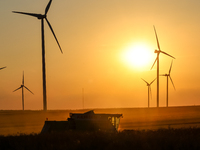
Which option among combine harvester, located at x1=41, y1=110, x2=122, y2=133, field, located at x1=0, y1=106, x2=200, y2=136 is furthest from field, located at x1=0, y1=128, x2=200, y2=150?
field, located at x1=0, y1=106, x2=200, y2=136

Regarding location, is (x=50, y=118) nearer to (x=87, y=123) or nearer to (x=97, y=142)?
(x=87, y=123)

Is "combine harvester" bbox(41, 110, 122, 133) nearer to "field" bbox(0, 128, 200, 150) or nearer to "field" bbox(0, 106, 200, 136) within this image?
"field" bbox(0, 128, 200, 150)

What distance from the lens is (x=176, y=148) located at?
68.5 ft

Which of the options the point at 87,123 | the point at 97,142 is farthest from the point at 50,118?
the point at 97,142

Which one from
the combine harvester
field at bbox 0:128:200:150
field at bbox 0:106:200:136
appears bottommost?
field at bbox 0:106:200:136

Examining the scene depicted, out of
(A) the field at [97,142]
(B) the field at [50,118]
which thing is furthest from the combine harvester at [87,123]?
(B) the field at [50,118]

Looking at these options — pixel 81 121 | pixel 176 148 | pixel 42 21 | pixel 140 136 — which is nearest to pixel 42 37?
pixel 42 21

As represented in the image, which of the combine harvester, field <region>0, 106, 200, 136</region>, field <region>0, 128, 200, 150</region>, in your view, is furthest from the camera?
field <region>0, 106, 200, 136</region>

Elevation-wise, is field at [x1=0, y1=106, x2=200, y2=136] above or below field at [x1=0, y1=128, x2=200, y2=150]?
below

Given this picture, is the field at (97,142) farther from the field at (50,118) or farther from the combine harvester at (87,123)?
the field at (50,118)

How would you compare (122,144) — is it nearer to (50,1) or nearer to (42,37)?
(42,37)

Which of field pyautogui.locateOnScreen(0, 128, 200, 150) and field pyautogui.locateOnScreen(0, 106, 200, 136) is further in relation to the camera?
field pyautogui.locateOnScreen(0, 106, 200, 136)

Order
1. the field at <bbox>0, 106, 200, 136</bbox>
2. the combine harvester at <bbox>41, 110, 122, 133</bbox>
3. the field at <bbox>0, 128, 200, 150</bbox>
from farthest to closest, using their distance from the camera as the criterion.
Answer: the field at <bbox>0, 106, 200, 136</bbox>
the combine harvester at <bbox>41, 110, 122, 133</bbox>
the field at <bbox>0, 128, 200, 150</bbox>

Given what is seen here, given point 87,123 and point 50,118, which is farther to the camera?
point 50,118
